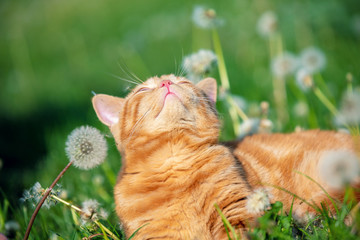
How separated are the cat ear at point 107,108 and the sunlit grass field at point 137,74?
0.20 m

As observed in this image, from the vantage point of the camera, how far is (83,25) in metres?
10.7

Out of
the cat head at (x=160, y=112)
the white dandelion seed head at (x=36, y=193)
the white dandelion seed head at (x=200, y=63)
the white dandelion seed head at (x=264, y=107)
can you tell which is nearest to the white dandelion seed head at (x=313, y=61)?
the white dandelion seed head at (x=264, y=107)

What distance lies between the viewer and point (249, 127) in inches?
131

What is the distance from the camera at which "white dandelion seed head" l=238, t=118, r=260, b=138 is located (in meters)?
3.35

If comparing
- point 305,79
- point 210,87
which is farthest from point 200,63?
point 305,79

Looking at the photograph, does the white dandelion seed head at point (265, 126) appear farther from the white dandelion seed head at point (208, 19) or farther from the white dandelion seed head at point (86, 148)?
the white dandelion seed head at point (86, 148)

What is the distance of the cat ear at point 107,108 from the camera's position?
98.2 inches

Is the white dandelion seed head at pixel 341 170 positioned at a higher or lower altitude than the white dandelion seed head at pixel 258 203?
higher

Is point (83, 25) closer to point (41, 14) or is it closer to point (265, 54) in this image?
point (41, 14)

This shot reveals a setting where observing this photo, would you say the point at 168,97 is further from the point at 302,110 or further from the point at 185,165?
the point at 302,110

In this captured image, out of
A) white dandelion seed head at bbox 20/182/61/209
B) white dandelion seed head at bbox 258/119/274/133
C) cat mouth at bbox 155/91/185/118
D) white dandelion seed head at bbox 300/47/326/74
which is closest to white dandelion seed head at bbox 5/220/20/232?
white dandelion seed head at bbox 20/182/61/209

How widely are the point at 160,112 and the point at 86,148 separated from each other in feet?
1.49

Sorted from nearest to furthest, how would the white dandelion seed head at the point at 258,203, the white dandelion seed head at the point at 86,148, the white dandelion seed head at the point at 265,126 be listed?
1. the white dandelion seed head at the point at 258,203
2. the white dandelion seed head at the point at 86,148
3. the white dandelion seed head at the point at 265,126

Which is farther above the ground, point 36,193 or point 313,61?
point 313,61
